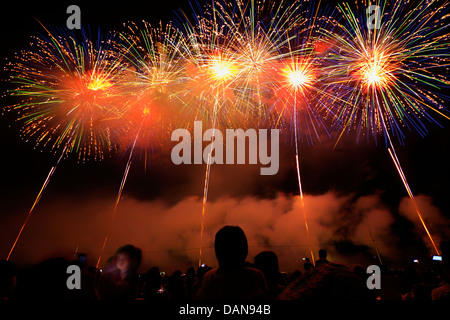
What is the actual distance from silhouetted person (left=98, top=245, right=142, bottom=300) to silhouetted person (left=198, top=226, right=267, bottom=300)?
4.54ft

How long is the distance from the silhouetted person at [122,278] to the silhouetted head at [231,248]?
1.63 metres

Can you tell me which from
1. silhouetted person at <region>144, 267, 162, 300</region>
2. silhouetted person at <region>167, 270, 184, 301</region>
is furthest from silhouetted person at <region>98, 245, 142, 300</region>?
silhouetted person at <region>167, 270, 184, 301</region>

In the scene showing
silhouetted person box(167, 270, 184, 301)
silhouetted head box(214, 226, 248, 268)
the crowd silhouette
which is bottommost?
silhouetted person box(167, 270, 184, 301)

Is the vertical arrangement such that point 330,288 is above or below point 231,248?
below

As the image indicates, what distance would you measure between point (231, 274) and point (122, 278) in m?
1.89

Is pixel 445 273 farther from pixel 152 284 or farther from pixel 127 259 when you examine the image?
pixel 152 284

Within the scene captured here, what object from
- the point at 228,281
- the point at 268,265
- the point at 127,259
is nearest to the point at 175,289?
the point at 127,259

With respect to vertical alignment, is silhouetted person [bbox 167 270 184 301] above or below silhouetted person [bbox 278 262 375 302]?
below

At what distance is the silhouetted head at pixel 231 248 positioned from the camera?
2771 millimetres

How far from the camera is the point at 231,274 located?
2.69 meters

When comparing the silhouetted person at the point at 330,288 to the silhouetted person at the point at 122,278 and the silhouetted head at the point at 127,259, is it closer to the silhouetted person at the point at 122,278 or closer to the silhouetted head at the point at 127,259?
the silhouetted person at the point at 122,278

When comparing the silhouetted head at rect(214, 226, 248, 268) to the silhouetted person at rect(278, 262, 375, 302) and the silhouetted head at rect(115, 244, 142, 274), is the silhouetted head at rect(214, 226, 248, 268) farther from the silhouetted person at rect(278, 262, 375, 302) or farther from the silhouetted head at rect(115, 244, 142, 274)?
the silhouetted person at rect(278, 262, 375, 302)

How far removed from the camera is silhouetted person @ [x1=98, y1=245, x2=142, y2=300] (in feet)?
11.8
